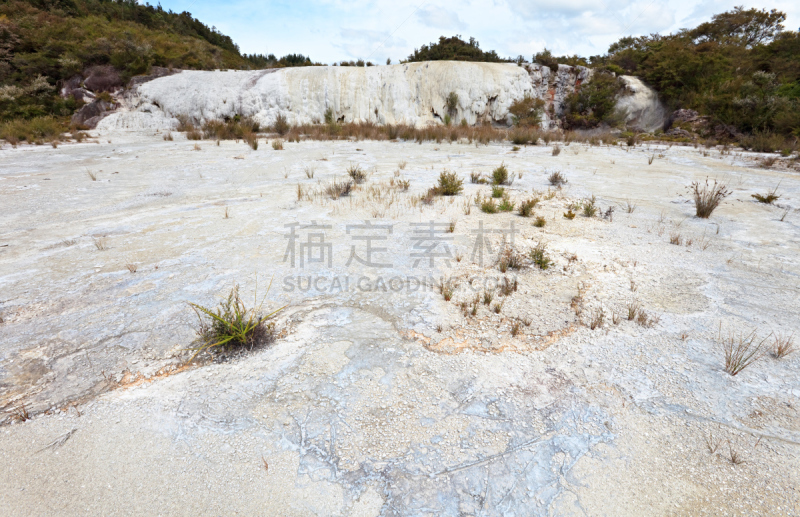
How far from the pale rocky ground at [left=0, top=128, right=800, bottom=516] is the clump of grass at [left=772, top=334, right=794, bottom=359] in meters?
0.06

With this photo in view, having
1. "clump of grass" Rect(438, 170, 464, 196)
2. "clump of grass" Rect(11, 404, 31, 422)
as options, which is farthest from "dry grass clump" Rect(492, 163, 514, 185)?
"clump of grass" Rect(11, 404, 31, 422)

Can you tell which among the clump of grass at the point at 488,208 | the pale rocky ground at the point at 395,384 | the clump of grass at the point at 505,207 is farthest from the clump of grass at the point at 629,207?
the clump of grass at the point at 488,208

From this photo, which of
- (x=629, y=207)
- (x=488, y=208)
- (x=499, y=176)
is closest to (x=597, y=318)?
(x=488, y=208)

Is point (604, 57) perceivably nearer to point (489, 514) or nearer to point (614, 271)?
point (614, 271)

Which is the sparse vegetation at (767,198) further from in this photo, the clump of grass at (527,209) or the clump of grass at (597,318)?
the clump of grass at (597,318)

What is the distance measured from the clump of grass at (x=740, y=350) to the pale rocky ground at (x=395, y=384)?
0.18 feet

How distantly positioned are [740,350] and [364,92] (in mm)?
21886

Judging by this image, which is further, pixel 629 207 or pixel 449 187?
pixel 449 187

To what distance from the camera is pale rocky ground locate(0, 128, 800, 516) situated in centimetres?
160

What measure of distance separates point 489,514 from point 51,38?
28.9 metres

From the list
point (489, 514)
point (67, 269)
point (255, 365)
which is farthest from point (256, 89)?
point (489, 514)

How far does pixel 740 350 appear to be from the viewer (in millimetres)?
2393

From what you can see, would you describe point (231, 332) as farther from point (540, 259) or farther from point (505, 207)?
point (505, 207)

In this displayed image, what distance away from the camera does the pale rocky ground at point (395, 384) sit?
1597 millimetres
